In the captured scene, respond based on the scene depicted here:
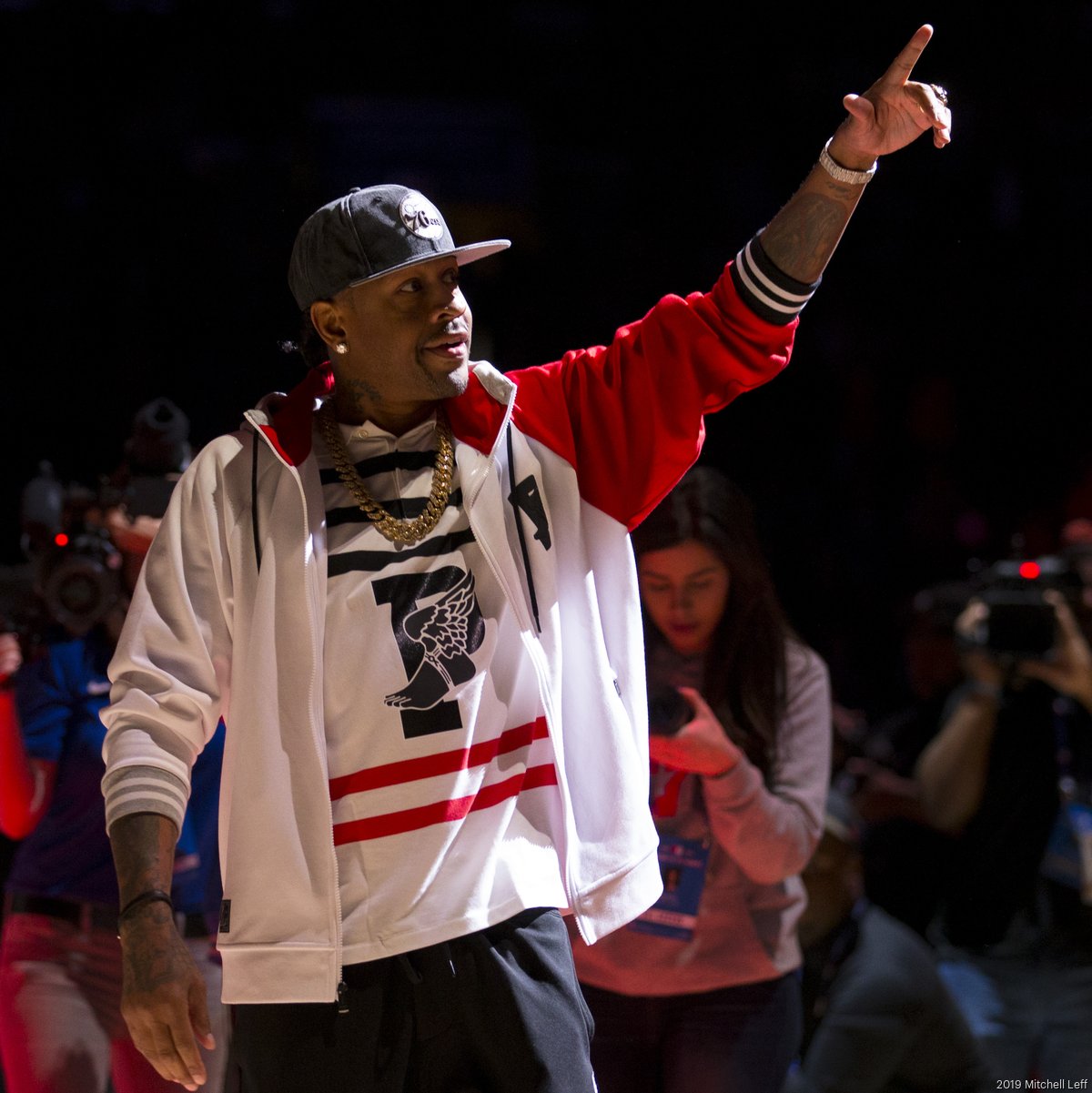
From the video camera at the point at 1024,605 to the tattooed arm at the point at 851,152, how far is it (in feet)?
6.10

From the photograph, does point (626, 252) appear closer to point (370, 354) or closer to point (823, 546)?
point (823, 546)

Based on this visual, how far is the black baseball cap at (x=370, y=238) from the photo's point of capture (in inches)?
80.5

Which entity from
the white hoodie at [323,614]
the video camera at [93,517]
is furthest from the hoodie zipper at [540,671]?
the video camera at [93,517]

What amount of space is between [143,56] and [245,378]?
1331mm

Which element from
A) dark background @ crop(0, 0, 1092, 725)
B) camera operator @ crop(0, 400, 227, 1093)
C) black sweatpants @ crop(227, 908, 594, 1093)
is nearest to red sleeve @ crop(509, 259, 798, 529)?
black sweatpants @ crop(227, 908, 594, 1093)

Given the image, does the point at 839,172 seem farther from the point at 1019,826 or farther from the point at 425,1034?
the point at 1019,826

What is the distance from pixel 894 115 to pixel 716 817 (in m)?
1.43

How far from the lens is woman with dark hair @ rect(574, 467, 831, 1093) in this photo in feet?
9.14

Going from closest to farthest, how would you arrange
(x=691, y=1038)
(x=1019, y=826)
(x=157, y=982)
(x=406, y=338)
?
(x=157, y=982) → (x=406, y=338) → (x=691, y=1038) → (x=1019, y=826)

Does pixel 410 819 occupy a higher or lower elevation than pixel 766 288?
lower

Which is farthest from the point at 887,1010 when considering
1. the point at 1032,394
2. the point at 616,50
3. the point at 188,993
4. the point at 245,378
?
the point at 616,50

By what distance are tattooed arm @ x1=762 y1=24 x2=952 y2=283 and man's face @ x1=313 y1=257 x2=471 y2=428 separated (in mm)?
451

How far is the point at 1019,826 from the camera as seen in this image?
3.59 meters

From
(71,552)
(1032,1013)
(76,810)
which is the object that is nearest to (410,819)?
(76,810)
